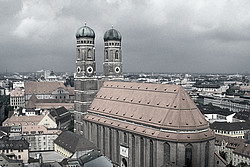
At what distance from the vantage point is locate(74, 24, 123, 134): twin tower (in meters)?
90.9

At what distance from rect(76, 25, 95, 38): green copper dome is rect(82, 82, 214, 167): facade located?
16815 mm

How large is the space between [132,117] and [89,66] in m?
24.6

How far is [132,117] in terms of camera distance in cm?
7431

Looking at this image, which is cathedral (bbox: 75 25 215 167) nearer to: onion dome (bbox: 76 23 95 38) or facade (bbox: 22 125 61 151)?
onion dome (bbox: 76 23 95 38)

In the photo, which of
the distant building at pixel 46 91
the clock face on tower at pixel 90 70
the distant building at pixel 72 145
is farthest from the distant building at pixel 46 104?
the clock face on tower at pixel 90 70

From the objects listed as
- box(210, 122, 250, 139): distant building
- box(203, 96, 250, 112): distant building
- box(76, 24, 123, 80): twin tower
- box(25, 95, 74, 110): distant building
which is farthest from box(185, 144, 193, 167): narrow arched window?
box(203, 96, 250, 112): distant building

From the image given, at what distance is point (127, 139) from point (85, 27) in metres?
36.2

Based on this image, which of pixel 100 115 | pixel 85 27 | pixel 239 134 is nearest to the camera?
pixel 100 115

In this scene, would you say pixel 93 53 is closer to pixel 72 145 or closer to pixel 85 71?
pixel 85 71

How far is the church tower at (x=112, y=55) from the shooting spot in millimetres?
96062

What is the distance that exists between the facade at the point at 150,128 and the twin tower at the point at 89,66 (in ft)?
22.9

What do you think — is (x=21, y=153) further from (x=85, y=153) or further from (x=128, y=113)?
(x=128, y=113)

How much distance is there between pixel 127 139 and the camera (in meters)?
72.9

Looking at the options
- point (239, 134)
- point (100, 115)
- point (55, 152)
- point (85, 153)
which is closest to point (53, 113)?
point (55, 152)
